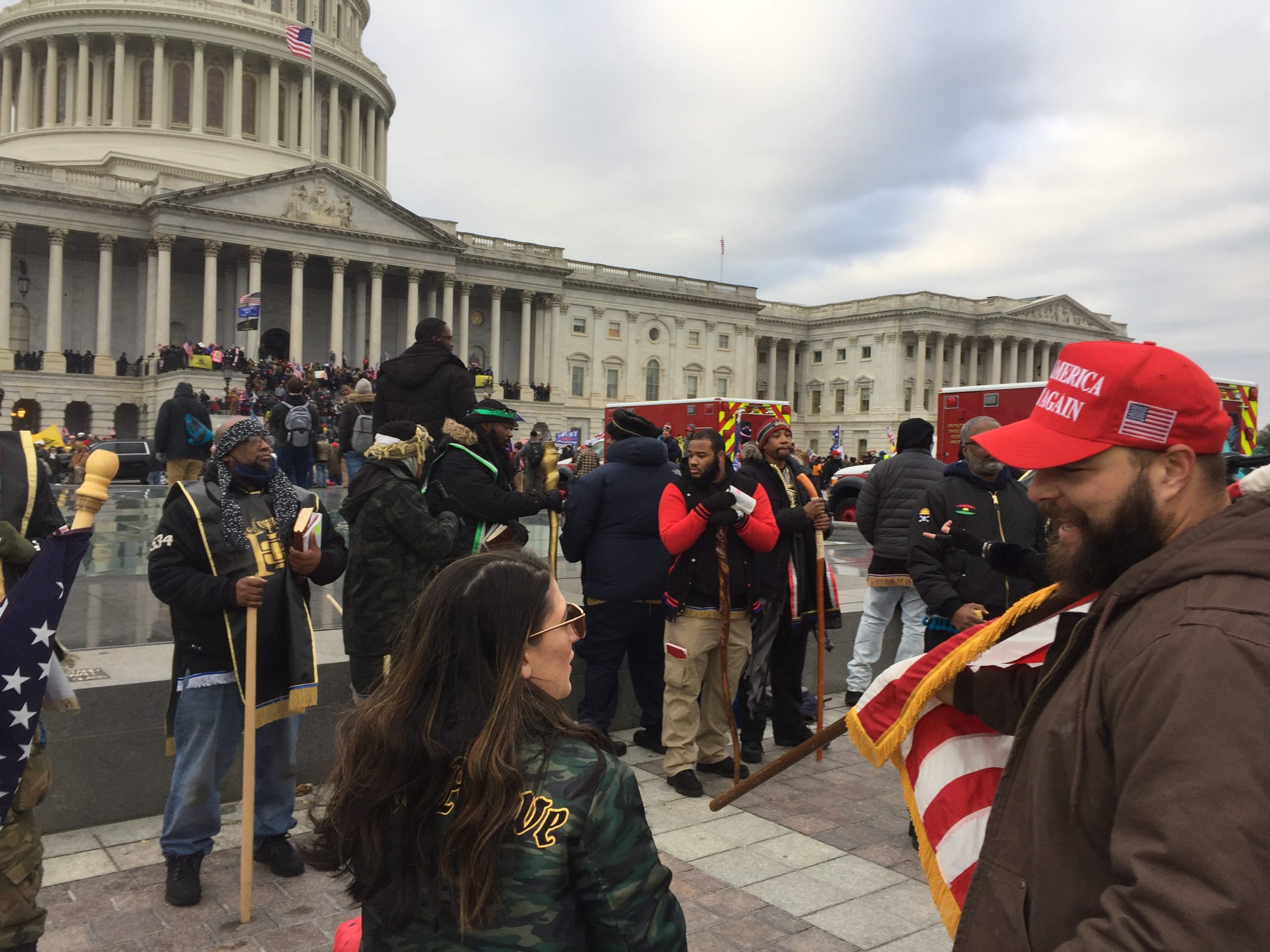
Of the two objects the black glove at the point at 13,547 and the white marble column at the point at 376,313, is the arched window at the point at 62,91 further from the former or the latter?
the black glove at the point at 13,547

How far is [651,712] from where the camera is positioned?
706 centimetres

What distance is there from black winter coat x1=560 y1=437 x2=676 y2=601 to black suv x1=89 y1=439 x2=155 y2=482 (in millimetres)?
25578

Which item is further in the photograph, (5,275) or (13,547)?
(5,275)

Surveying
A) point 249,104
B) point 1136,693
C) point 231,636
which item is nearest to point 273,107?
point 249,104

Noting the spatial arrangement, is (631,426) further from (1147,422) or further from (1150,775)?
(1150,775)

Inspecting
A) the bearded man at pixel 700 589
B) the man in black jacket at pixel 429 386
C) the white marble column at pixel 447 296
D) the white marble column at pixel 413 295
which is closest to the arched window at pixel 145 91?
the white marble column at pixel 413 295

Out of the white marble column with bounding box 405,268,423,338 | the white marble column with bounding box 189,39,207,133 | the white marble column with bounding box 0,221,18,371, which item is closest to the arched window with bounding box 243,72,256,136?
the white marble column with bounding box 189,39,207,133

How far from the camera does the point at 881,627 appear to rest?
7.82 m

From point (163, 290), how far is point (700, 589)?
173 feet

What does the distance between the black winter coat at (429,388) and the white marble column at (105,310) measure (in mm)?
49908

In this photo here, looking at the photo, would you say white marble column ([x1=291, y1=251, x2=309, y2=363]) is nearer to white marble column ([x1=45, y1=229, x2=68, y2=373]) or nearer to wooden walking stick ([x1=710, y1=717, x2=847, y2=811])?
white marble column ([x1=45, y1=229, x2=68, y2=373])

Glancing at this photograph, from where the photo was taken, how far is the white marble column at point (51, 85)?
62562mm

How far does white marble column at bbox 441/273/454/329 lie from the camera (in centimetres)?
6044

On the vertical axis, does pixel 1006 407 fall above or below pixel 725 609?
above
